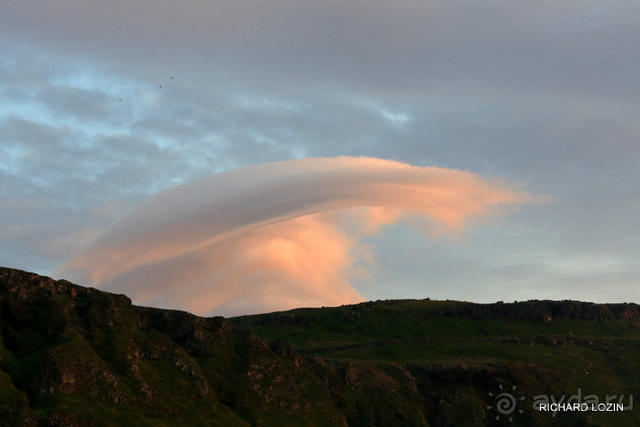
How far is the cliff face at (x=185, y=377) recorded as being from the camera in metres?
125

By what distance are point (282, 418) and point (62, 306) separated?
45970 millimetres

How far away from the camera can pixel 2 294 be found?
143m

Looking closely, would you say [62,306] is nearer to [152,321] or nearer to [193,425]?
[152,321]

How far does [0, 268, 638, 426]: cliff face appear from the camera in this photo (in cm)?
12519

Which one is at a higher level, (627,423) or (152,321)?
(152,321)

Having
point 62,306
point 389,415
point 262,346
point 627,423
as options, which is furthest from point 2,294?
point 627,423

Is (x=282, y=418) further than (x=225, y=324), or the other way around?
(x=225, y=324)
